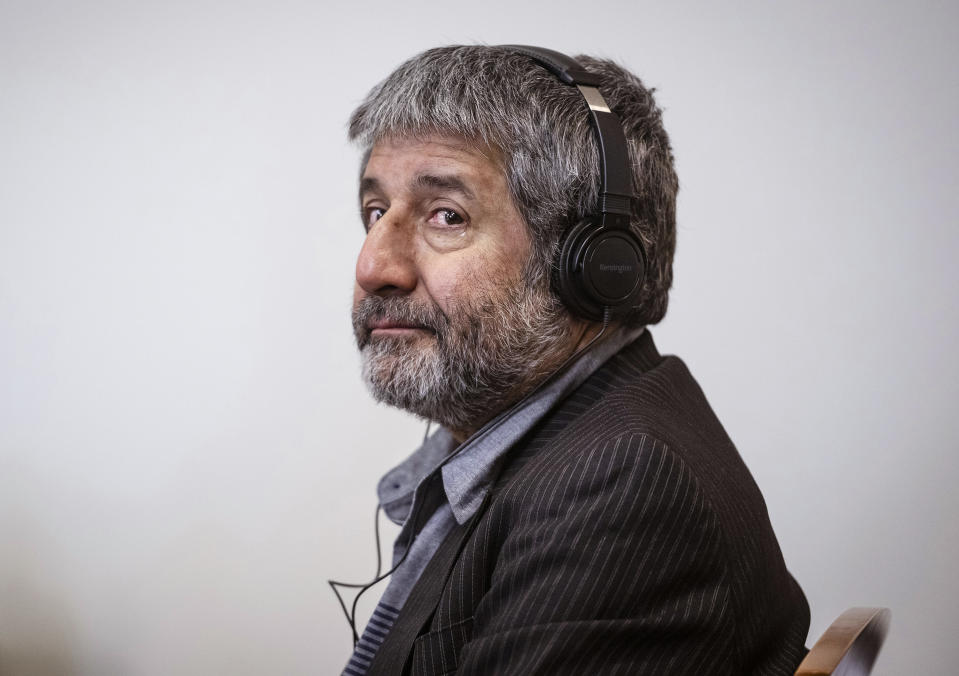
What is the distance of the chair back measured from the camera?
28.1 inches

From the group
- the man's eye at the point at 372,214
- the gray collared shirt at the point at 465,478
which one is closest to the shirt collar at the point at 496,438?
the gray collared shirt at the point at 465,478

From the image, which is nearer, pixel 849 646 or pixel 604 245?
pixel 849 646

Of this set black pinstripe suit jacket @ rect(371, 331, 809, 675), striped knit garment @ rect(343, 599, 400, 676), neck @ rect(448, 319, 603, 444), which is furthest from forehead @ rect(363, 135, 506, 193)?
striped knit garment @ rect(343, 599, 400, 676)

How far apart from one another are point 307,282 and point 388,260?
0.98m

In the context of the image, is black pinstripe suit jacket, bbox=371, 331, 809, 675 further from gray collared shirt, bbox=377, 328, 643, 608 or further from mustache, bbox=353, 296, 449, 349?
mustache, bbox=353, 296, 449, 349

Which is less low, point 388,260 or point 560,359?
point 388,260

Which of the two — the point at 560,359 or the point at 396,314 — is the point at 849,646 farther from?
the point at 396,314

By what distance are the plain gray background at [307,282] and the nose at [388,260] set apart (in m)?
0.94

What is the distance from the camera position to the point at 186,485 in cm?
204

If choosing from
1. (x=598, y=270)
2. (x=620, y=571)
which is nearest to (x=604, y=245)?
(x=598, y=270)

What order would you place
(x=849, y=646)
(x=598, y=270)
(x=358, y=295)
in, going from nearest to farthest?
(x=849, y=646) → (x=598, y=270) → (x=358, y=295)

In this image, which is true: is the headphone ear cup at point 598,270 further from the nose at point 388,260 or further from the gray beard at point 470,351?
the nose at point 388,260

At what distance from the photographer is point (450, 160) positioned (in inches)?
43.3

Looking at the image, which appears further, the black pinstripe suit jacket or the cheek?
the cheek
